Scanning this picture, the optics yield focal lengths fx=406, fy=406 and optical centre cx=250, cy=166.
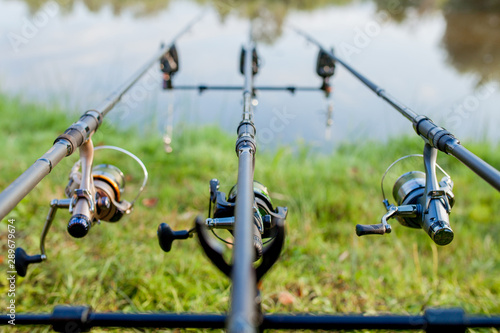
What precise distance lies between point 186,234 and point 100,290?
1.49 m

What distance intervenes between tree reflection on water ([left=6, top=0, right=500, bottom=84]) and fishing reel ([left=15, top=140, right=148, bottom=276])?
6440mm

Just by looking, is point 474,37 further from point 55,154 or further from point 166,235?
point 55,154

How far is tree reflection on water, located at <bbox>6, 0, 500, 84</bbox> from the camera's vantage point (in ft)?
28.7

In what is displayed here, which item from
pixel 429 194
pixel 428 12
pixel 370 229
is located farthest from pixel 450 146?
pixel 428 12

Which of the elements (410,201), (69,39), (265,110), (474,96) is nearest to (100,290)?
(410,201)

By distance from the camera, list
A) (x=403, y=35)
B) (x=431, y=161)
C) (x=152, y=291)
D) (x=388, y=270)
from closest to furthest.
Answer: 1. (x=431, y=161)
2. (x=152, y=291)
3. (x=388, y=270)
4. (x=403, y=35)

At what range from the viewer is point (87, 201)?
1.32 metres

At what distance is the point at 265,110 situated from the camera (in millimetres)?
6227

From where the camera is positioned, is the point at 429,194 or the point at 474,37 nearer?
the point at 429,194

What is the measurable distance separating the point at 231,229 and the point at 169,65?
1.95m

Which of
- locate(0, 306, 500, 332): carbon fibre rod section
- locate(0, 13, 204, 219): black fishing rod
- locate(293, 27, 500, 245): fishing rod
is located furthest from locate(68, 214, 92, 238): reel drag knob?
locate(293, 27, 500, 245): fishing rod

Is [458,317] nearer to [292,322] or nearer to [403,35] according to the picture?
[292,322]

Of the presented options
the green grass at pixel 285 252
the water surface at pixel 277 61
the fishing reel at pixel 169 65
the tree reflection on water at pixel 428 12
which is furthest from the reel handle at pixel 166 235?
the tree reflection on water at pixel 428 12

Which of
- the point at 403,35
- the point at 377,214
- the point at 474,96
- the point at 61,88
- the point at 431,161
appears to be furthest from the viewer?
the point at 403,35
